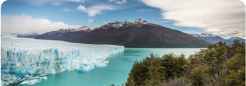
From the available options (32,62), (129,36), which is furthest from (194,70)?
(129,36)

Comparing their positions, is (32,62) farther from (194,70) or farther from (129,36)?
(129,36)

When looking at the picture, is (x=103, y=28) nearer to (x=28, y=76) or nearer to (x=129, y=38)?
(x=129, y=38)

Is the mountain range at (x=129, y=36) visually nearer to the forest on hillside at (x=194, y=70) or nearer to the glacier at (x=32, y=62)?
the glacier at (x=32, y=62)

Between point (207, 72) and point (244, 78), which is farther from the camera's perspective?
point (207, 72)

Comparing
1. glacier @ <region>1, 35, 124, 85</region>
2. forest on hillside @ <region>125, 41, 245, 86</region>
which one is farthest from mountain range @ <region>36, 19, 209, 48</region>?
forest on hillside @ <region>125, 41, 245, 86</region>

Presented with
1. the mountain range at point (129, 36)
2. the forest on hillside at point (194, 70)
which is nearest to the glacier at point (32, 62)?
the forest on hillside at point (194, 70)

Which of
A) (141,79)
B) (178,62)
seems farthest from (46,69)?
(178,62)
